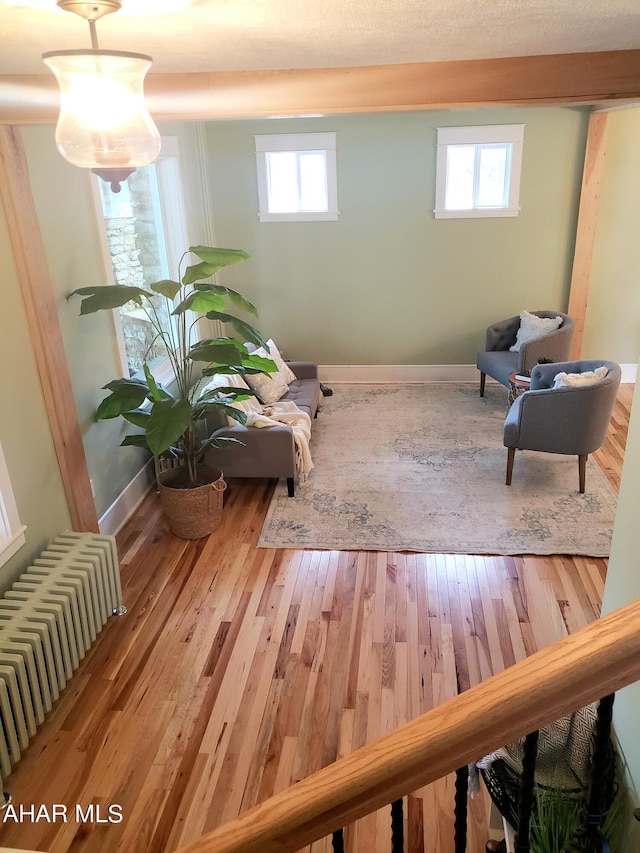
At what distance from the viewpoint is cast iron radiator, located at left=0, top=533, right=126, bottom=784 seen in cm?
239

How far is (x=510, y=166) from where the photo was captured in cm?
583

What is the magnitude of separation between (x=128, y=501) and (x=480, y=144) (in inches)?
180

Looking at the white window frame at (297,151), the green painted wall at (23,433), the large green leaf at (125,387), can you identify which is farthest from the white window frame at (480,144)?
the green painted wall at (23,433)

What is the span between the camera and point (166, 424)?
10.7 ft

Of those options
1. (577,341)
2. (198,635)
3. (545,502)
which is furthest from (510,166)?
(198,635)

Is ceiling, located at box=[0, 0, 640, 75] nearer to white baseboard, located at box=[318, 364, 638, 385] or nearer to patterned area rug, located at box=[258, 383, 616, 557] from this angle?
patterned area rug, located at box=[258, 383, 616, 557]

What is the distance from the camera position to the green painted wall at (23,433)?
9.33 feet

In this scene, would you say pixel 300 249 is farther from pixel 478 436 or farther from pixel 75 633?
pixel 75 633

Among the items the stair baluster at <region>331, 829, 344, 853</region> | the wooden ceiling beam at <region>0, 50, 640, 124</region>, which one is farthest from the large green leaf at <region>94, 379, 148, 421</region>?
the stair baluster at <region>331, 829, 344, 853</region>

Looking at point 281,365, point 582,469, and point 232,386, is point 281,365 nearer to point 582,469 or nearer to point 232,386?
point 232,386

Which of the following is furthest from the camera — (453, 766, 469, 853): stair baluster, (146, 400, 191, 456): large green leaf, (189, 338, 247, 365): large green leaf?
(189, 338, 247, 365): large green leaf

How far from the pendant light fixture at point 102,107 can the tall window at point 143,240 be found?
2.40 metres

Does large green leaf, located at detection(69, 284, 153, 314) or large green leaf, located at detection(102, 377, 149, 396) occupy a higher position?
large green leaf, located at detection(69, 284, 153, 314)

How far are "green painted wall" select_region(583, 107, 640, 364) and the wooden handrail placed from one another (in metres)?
5.51
